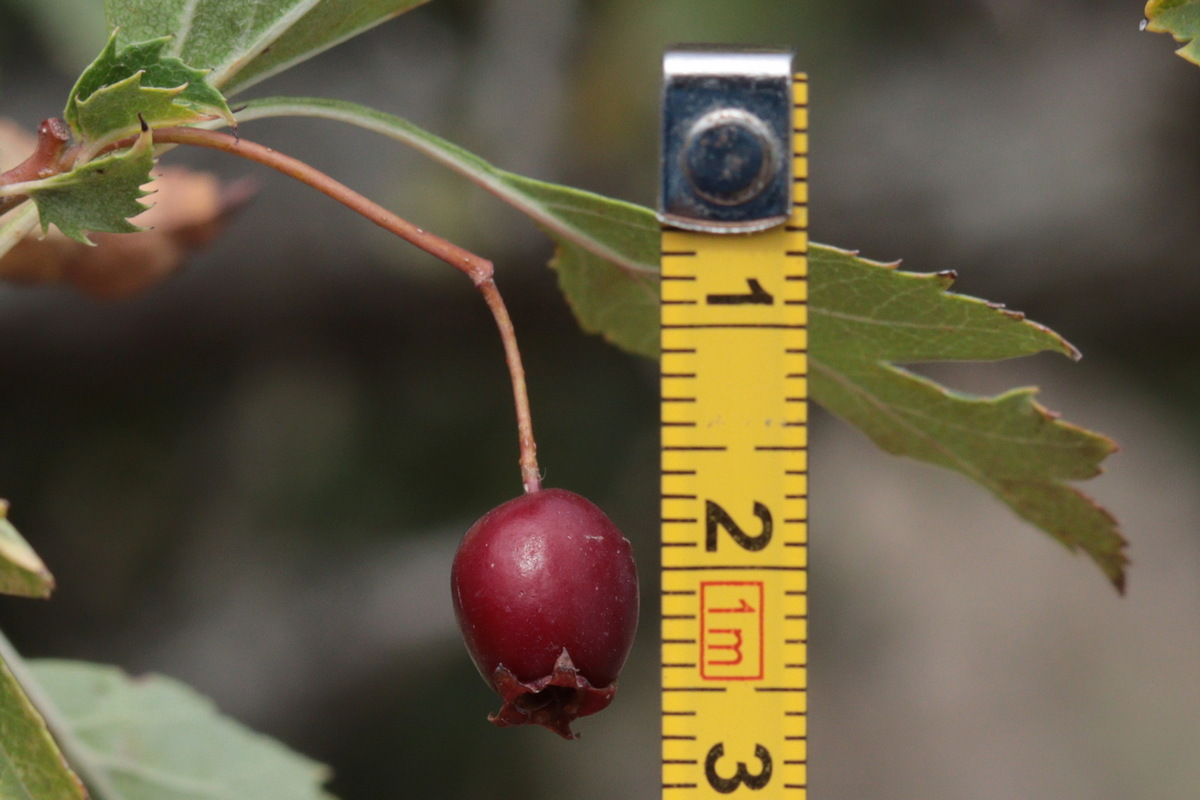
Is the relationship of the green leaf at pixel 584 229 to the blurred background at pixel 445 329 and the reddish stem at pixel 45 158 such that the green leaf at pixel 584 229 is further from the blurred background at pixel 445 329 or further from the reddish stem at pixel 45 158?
the blurred background at pixel 445 329

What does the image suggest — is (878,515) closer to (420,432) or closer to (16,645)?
(420,432)

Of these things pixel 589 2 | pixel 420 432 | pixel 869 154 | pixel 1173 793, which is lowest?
pixel 1173 793

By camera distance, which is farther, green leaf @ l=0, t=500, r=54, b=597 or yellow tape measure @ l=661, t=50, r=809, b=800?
yellow tape measure @ l=661, t=50, r=809, b=800

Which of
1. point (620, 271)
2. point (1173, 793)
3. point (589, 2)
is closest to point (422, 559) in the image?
point (589, 2)

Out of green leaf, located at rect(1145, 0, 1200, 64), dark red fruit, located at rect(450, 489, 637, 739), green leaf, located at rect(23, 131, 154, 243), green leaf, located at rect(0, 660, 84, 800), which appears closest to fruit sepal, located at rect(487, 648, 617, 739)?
dark red fruit, located at rect(450, 489, 637, 739)

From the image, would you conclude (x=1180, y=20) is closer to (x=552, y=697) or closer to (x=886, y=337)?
(x=886, y=337)

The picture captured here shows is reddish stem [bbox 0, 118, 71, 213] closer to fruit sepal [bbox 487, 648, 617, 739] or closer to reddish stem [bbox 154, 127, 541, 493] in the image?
reddish stem [bbox 154, 127, 541, 493]

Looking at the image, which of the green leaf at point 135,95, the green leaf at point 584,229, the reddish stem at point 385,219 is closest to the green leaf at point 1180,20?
the green leaf at point 584,229
